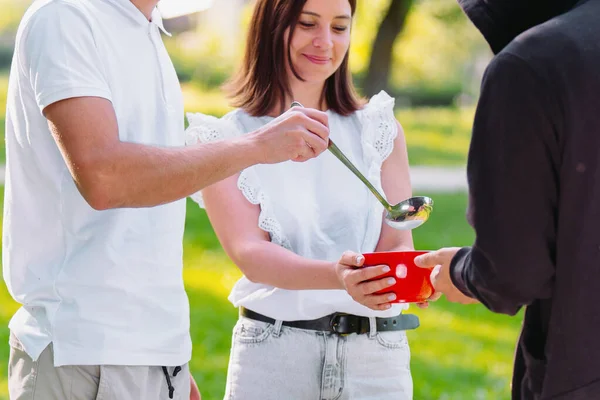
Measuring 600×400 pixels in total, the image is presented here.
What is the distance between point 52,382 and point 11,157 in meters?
0.56

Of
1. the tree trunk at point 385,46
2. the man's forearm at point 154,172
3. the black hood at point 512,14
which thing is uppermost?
the black hood at point 512,14

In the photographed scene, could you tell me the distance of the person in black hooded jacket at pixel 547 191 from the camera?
6.13 feet

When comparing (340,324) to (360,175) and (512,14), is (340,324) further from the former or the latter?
(512,14)

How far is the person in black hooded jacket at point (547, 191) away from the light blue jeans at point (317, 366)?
828mm

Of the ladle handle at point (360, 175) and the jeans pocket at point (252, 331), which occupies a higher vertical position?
the ladle handle at point (360, 175)

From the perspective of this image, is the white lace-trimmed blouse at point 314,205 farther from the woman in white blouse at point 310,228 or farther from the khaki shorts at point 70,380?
the khaki shorts at point 70,380

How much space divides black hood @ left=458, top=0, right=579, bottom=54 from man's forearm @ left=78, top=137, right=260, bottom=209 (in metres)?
0.65

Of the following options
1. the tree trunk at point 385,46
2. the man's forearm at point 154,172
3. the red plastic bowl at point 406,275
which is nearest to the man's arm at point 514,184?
the red plastic bowl at point 406,275

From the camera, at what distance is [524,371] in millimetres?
2066

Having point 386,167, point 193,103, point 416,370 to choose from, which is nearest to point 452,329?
point 416,370

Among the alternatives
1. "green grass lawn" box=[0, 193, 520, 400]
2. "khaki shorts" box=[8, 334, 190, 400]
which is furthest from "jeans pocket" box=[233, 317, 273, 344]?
"green grass lawn" box=[0, 193, 520, 400]

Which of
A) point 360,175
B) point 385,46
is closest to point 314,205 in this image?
point 360,175

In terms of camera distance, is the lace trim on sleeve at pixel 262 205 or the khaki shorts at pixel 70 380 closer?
the khaki shorts at pixel 70 380

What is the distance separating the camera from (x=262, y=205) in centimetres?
291
